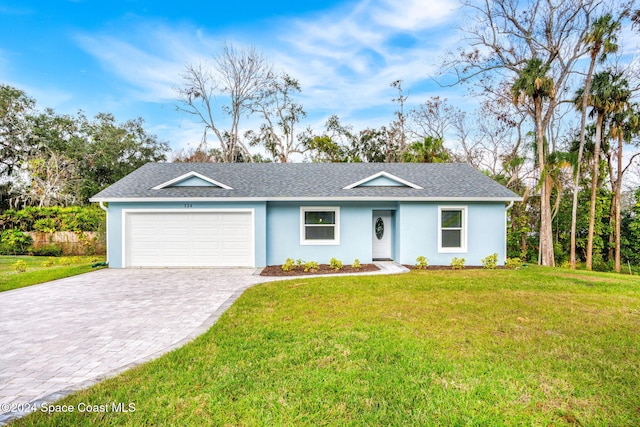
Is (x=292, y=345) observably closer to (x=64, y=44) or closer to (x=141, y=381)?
(x=141, y=381)

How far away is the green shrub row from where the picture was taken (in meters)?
15.7

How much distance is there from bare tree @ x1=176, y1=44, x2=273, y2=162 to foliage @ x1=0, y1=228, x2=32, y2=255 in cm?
1353

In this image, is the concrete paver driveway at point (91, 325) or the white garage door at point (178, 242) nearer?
the concrete paver driveway at point (91, 325)

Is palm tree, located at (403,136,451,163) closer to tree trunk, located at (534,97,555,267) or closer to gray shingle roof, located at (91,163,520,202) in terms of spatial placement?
gray shingle roof, located at (91,163,520,202)

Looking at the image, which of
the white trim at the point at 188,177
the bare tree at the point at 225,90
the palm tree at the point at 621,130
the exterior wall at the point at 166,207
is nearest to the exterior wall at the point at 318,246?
the exterior wall at the point at 166,207

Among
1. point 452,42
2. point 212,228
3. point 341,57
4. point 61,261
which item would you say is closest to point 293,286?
point 212,228

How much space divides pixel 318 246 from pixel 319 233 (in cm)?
49

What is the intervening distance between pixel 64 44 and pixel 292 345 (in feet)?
60.9

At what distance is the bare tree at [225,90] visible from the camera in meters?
24.5

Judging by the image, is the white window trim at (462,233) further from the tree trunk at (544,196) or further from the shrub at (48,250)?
the shrub at (48,250)

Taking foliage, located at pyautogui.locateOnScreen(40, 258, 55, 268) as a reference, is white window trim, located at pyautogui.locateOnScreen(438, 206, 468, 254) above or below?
above

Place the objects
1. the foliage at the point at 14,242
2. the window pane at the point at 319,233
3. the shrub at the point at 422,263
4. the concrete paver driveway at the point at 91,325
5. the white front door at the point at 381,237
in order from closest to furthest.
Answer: the concrete paver driveway at the point at 91,325
the shrub at the point at 422,263
the window pane at the point at 319,233
the white front door at the point at 381,237
the foliage at the point at 14,242

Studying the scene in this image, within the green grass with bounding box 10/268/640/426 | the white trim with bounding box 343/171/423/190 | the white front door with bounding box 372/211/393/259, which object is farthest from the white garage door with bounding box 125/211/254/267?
the green grass with bounding box 10/268/640/426

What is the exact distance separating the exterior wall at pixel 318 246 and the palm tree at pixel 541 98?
30.8ft
